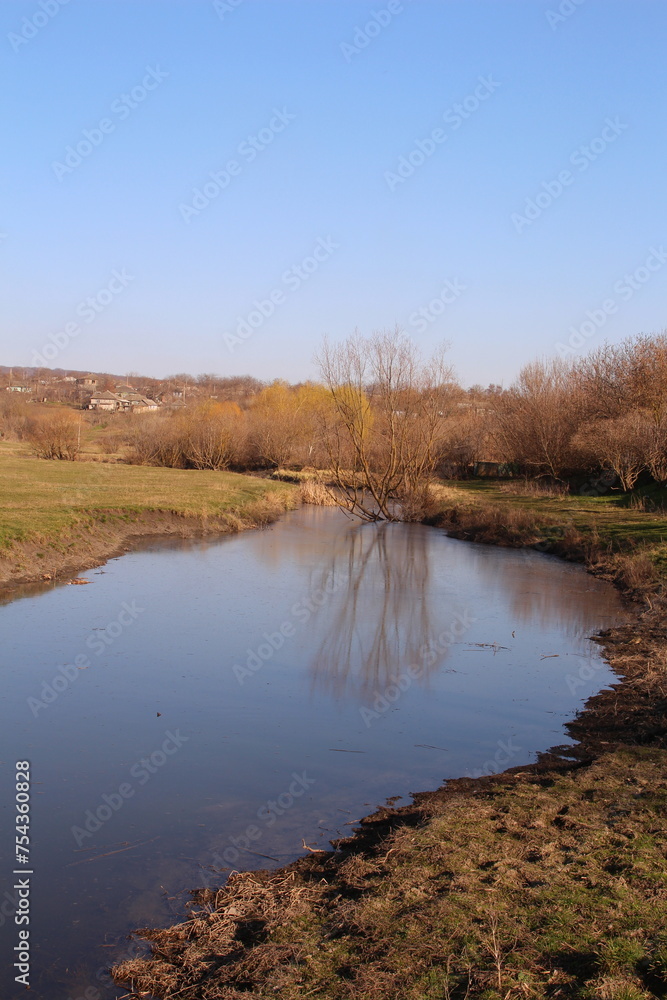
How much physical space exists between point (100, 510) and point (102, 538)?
6.50ft

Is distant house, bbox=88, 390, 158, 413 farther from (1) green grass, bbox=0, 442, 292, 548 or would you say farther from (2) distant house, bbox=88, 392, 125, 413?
(1) green grass, bbox=0, 442, 292, 548

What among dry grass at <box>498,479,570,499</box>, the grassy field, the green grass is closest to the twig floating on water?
the green grass

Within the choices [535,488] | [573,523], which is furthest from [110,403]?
[573,523]

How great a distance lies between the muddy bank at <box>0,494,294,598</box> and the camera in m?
15.6

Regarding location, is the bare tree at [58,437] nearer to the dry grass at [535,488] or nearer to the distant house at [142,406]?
the distant house at [142,406]

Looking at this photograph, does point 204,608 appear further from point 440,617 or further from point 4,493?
point 4,493

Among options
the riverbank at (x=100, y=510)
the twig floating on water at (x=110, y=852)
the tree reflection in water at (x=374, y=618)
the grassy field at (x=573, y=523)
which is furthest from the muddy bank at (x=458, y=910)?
the grassy field at (x=573, y=523)

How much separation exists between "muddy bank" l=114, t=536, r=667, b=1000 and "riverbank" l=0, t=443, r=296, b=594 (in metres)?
11.1

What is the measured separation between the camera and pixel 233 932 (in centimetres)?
438

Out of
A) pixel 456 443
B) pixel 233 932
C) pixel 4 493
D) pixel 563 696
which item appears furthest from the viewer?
pixel 456 443

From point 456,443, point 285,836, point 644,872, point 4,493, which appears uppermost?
point 456,443

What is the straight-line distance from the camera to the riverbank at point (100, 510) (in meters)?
16.6

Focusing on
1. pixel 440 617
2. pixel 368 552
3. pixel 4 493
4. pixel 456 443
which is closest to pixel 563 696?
pixel 440 617

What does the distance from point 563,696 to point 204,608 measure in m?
6.70
